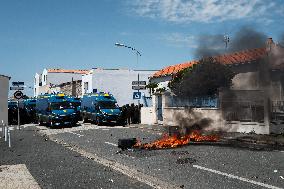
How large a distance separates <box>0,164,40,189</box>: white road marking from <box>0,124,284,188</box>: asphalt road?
32cm

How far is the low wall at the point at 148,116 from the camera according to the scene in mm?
29281

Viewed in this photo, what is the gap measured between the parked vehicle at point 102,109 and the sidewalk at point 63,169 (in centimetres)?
1515

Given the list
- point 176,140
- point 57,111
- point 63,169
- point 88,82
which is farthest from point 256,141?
point 88,82

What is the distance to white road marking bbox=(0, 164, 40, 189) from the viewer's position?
25.8 ft

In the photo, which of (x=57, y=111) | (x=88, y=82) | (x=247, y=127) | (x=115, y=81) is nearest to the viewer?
(x=247, y=127)

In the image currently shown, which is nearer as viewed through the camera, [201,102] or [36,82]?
[201,102]

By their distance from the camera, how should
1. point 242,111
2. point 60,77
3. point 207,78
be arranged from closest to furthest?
1. point 207,78
2. point 242,111
3. point 60,77

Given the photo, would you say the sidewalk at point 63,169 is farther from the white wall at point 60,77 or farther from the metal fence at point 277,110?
the white wall at point 60,77

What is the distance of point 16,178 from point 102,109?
21158 mm

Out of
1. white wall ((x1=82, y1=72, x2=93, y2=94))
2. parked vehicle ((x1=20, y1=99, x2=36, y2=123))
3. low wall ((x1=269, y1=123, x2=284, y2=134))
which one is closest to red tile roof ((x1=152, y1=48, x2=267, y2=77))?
low wall ((x1=269, y1=123, x2=284, y2=134))

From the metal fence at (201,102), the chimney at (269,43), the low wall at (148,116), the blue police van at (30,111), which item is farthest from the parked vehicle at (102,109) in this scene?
the chimney at (269,43)

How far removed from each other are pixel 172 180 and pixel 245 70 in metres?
7.52

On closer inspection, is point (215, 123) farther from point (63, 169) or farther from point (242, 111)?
point (63, 169)

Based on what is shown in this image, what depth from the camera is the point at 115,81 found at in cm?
4941
